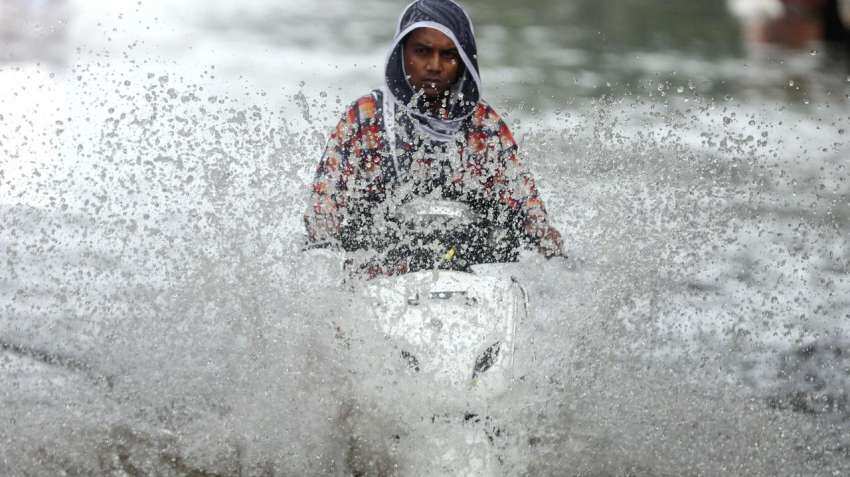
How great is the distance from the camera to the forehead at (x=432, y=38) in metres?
4.85

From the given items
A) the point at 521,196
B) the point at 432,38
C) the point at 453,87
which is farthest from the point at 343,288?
the point at 432,38

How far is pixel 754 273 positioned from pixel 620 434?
294 cm

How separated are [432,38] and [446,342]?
123 cm

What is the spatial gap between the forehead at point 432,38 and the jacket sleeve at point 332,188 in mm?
358

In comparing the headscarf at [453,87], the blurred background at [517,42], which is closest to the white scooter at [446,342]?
the headscarf at [453,87]

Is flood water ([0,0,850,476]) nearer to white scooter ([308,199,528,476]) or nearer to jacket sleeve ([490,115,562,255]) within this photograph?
white scooter ([308,199,528,476])

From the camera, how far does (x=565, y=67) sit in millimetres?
13875

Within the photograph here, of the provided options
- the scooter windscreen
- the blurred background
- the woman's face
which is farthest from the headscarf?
the blurred background

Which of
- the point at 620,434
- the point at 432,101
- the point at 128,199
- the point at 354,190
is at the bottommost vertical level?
the point at 620,434

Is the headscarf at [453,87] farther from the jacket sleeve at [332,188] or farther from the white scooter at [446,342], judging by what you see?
the white scooter at [446,342]

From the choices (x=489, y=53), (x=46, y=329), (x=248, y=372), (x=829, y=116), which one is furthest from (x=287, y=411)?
(x=489, y=53)

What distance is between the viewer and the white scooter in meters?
4.31

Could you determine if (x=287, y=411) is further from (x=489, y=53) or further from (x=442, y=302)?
(x=489, y=53)

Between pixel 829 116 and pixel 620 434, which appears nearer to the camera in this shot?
pixel 620 434
